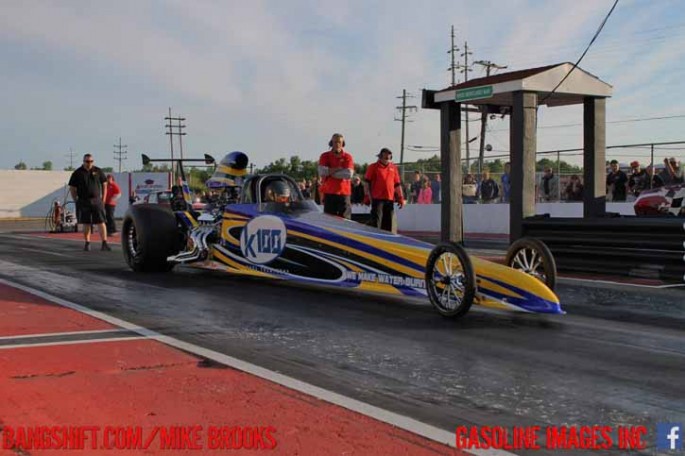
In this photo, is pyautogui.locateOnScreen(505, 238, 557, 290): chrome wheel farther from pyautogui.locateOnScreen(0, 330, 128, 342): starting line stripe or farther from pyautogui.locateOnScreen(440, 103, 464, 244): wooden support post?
pyautogui.locateOnScreen(440, 103, 464, 244): wooden support post

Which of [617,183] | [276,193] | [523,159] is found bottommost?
[276,193]

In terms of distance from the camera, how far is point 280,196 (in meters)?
8.57

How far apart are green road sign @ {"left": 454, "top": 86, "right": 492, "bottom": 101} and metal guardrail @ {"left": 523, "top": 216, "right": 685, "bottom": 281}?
2.53 meters

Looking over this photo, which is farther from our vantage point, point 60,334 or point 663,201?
point 663,201

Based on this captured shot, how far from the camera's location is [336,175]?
995 cm

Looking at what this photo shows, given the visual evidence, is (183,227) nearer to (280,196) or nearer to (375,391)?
(280,196)

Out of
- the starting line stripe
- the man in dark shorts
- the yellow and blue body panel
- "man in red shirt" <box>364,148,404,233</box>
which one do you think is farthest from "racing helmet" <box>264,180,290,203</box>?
the man in dark shorts

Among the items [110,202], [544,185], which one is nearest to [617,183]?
[544,185]

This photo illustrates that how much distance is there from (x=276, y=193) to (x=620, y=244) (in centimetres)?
479

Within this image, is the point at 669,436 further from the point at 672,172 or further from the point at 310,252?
the point at 672,172

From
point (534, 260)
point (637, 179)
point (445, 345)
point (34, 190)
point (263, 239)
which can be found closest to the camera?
Result: point (445, 345)

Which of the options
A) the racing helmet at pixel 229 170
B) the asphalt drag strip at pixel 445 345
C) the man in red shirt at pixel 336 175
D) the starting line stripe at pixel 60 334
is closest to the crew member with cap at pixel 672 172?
the asphalt drag strip at pixel 445 345

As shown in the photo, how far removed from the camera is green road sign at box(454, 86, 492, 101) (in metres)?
12.2

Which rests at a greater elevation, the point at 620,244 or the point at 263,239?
the point at 263,239
